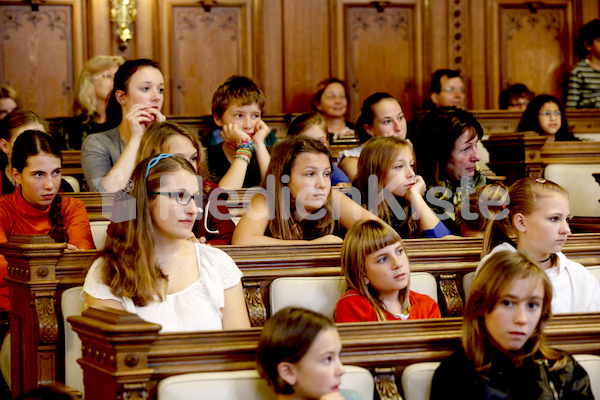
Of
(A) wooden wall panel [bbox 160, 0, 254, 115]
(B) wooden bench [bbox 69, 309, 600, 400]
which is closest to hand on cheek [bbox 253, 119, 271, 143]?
(B) wooden bench [bbox 69, 309, 600, 400]

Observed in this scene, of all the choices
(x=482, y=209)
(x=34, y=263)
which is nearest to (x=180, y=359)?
(x=34, y=263)

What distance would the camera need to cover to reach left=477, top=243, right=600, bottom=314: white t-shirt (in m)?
2.73

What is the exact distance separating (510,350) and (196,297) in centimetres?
94

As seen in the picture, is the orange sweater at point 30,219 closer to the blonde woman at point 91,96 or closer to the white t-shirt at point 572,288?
the white t-shirt at point 572,288

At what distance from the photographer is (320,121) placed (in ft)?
14.3

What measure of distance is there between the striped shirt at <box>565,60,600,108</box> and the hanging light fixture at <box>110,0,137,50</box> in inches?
143

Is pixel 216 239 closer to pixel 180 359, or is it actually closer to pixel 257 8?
pixel 180 359

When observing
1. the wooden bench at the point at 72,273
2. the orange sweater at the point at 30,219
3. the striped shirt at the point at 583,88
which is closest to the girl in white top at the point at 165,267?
the wooden bench at the point at 72,273

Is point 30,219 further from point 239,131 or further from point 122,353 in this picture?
point 122,353

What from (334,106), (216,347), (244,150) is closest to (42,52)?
(334,106)

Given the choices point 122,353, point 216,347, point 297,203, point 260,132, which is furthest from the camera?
point 260,132

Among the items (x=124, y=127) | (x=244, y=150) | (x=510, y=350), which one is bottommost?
(x=510, y=350)

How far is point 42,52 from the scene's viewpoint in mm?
6543

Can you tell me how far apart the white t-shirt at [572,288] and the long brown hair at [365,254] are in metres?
0.35
